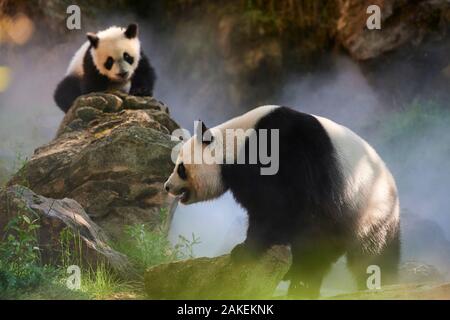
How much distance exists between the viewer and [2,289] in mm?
5086

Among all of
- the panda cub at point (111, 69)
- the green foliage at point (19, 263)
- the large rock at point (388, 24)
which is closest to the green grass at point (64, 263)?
the green foliage at point (19, 263)

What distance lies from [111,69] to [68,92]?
0.86 meters

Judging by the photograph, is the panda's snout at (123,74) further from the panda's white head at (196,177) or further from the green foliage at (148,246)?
the panda's white head at (196,177)

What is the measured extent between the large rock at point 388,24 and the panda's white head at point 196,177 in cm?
650

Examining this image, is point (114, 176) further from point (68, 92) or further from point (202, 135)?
point (68, 92)

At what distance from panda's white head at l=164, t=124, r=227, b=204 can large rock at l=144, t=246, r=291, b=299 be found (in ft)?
1.85

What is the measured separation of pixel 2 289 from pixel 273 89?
8413 mm

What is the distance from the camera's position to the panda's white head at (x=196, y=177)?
18.9ft

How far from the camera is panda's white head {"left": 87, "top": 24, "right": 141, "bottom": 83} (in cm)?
909

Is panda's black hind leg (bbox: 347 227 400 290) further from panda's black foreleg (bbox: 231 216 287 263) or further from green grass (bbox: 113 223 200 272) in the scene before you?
green grass (bbox: 113 223 200 272)

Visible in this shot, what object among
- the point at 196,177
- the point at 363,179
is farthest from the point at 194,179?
the point at 363,179

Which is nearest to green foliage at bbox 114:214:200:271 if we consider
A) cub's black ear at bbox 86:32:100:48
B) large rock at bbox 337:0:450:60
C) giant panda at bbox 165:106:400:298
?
giant panda at bbox 165:106:400:298

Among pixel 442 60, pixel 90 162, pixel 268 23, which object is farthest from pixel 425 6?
pixel 90 162

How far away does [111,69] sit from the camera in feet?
30.0
